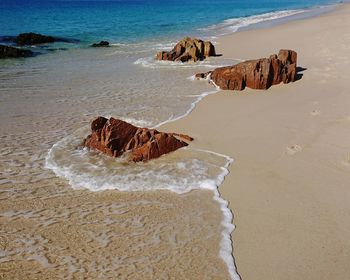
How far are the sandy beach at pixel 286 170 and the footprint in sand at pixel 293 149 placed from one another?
0.7 inches

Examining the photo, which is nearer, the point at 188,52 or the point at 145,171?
the point at 145,171

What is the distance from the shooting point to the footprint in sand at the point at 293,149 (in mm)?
7271

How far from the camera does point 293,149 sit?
7.38 m

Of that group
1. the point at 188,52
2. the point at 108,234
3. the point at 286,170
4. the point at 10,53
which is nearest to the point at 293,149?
the point at 286,170

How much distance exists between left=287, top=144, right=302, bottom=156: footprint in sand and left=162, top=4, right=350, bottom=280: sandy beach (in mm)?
17

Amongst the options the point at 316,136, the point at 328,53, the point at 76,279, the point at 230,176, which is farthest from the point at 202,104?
the point at 328,53

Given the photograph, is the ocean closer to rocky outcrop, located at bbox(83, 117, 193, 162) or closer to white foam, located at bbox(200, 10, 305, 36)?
rocky outcrop, located at bbox(83, 117, 193, 162)

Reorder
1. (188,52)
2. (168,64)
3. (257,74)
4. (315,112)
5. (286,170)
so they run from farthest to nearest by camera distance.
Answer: (188,52)
(168,64)
(257,74)
(315,112)
(286,170)

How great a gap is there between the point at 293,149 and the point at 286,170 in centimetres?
84

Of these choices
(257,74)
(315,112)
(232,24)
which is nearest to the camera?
(315,112)

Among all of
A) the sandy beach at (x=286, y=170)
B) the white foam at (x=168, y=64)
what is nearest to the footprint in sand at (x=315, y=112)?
the sandy beach at (x=286, y=170)

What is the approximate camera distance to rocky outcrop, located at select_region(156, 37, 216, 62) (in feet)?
58.0

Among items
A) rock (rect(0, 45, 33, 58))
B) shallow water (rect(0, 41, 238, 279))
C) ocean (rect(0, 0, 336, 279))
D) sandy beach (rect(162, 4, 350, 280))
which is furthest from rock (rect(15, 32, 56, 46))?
sandy beach (rect(162, 4, 350, 280))

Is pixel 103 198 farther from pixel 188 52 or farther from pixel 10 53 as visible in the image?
pixel 10 53
